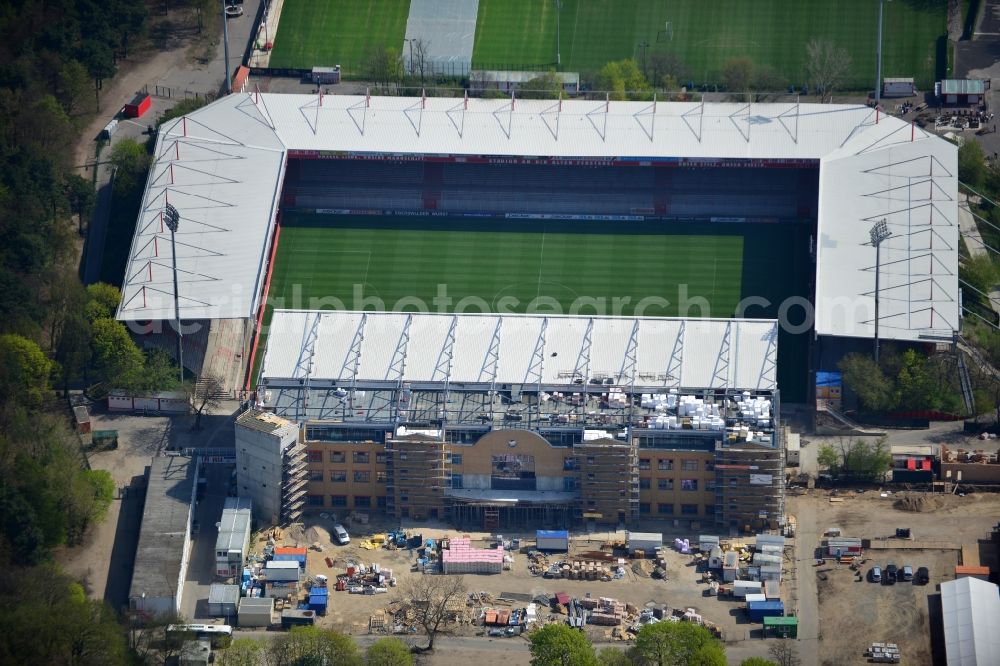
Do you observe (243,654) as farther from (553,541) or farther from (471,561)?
(553,541)

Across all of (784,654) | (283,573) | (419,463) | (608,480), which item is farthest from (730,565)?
(283,573)

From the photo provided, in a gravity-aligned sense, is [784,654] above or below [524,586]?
below

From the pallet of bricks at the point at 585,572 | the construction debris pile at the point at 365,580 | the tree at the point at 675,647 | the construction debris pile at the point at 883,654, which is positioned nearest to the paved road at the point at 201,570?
the construction debris pile at the point at 365,580

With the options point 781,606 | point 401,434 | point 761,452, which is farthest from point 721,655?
point 401,434

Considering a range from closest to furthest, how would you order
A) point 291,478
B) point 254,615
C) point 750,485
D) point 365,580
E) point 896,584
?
1. point 254,615
2. point 896,584
3. point 365,580
4. point 750,485
5. point 291,478

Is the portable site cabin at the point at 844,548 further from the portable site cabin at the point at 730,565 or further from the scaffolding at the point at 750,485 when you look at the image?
the portable site cabin at the point at 730,565

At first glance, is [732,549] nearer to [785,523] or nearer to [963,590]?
[785,523]

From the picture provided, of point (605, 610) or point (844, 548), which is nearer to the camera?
point (605, 610)
